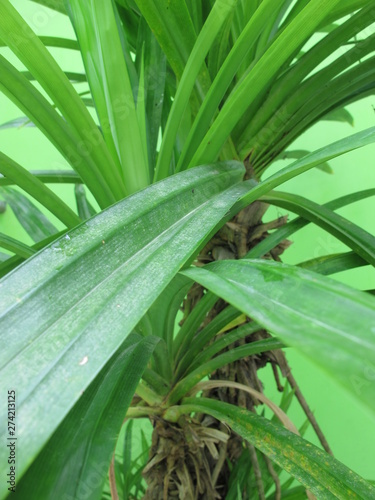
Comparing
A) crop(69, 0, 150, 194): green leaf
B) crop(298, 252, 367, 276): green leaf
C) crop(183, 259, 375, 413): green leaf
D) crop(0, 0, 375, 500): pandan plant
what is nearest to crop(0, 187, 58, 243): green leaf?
crop(0, 0, 375, 500): pandan plant

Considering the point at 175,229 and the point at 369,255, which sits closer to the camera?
the point at 175,229

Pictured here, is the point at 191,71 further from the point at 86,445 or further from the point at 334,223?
the point at 86,445

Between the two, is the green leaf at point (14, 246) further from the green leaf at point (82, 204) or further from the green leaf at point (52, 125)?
the green leaf at point (82, 204)

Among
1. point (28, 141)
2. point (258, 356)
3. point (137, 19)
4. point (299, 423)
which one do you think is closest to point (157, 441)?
point (258, 356)

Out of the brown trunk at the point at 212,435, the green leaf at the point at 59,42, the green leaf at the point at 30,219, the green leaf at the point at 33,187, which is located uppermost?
the green leaf at the point at 59,42

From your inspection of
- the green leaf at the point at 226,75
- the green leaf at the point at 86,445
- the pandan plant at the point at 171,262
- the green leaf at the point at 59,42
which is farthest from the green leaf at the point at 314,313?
the green leaf at the point at 59,42

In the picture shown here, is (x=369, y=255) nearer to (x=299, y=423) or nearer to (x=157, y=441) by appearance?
(x=157, y=441)
